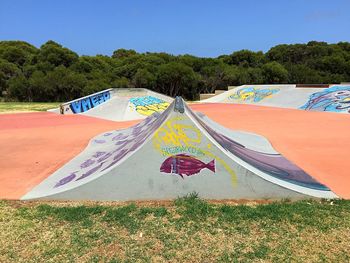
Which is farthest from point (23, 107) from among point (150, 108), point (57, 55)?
point (57, 55)

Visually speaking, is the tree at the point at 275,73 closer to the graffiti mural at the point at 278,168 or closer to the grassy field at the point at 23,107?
the grassy field at the point at 23,107

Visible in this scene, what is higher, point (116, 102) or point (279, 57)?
point (279, 57)

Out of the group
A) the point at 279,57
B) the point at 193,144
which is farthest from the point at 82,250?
the point at 279,57

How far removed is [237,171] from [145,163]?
62.2 inches

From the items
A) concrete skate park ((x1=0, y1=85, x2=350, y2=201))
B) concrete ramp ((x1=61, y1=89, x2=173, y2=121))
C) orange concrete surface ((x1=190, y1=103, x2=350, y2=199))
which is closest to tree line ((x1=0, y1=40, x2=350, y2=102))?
concrete ramp ((x1=61, y1=89, x2=173, y2=121))

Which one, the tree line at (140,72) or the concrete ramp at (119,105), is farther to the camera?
the tree line at (140,72)

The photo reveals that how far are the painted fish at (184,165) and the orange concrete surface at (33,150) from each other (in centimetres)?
270

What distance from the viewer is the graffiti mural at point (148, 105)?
20.2 meters

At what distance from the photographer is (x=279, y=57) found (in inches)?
2055

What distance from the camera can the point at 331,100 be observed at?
22.0m

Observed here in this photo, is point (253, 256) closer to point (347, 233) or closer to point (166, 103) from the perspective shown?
point (347, 233)

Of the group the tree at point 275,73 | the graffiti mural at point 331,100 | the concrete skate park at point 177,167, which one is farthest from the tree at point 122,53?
the concrete skate park at point 177,167

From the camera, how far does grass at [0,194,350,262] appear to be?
366 cm

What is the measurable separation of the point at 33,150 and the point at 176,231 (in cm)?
717
